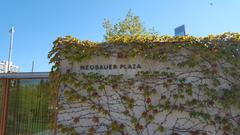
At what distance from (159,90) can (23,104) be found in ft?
14.8

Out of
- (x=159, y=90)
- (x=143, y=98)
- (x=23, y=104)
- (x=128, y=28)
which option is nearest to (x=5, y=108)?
(x=23, y=104)

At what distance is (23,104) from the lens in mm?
8461

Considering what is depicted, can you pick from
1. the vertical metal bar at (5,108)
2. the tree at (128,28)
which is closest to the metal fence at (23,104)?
the vertical metal bar at (5,108)

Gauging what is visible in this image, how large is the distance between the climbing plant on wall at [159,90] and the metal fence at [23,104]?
88.0 inches

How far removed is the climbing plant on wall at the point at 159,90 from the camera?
570 centimetres

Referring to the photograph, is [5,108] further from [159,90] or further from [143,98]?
[159,90]

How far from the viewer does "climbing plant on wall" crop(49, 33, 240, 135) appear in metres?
5.70

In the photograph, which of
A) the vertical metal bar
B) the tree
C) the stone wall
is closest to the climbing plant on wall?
the stone wall

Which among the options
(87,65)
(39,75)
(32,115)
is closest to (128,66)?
(87,65)

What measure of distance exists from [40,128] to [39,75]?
1.51m

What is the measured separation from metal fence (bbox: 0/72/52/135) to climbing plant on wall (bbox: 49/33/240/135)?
2.24 metres

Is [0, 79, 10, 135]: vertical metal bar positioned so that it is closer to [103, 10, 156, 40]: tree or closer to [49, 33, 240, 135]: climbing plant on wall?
[49, 33, 240, 135]: climbing plant on wall

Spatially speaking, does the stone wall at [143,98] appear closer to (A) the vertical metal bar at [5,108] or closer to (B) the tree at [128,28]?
(A) the vertical metal bar at [5,108]

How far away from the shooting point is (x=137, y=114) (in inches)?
232
